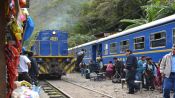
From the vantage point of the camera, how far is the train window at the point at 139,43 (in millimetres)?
17922

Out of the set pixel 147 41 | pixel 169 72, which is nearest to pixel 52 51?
→ pixel 147 41

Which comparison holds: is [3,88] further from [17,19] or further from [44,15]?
[44,15]

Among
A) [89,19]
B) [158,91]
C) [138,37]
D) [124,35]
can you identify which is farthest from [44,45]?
[89,19]

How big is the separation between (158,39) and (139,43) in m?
2.39

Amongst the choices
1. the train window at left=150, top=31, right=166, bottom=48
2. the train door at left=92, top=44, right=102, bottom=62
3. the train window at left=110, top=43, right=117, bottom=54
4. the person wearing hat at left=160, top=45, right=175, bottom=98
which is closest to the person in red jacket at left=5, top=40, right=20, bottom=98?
the person wearing hat at left=160, top=45, right=175, bottom=98

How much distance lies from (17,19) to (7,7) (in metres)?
0.62

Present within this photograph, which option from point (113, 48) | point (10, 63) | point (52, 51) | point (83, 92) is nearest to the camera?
point (10, 63)

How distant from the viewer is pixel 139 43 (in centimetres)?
1839

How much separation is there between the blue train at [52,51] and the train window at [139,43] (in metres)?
6.46

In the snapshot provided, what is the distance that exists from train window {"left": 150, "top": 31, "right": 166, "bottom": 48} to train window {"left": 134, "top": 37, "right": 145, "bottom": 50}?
44.6 inches

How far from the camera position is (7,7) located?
4.90m

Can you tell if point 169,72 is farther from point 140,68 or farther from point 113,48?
point 113,48

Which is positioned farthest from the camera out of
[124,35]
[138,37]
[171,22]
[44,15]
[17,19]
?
[44,15]

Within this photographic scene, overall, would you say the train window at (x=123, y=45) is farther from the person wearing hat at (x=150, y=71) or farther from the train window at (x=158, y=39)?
the person wearing hat at (x=150, y=71)
